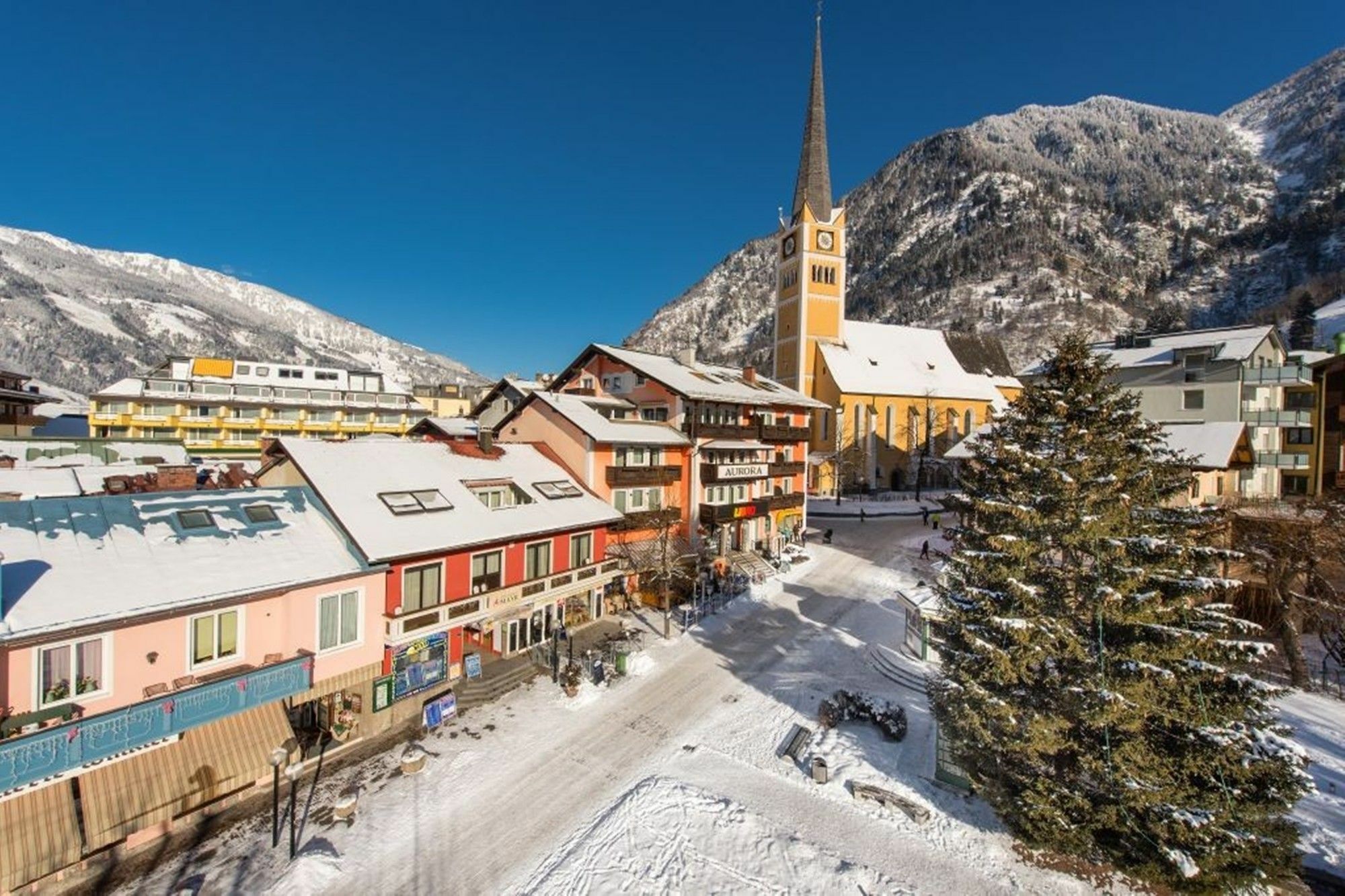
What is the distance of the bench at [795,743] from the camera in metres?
17.7

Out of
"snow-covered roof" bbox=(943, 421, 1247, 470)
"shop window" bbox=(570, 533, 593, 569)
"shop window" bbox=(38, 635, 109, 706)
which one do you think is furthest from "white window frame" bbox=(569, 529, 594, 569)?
"snow-covered roof" bbox=(943, 421, 1247, 470)

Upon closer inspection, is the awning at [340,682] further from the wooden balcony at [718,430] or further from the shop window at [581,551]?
the wooden balcony at [718,430]

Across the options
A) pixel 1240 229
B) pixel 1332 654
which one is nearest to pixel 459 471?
pixel 1332 654

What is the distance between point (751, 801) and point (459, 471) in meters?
17.3

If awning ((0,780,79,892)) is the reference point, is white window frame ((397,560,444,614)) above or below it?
above

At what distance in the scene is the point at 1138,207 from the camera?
17175 cm

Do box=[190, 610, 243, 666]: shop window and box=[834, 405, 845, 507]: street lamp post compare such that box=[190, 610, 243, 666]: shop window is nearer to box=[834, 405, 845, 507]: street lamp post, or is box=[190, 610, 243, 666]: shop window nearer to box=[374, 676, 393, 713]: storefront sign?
box=[374, 676, 393, 713]: storefront sign

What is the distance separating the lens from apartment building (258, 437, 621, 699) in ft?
62.6

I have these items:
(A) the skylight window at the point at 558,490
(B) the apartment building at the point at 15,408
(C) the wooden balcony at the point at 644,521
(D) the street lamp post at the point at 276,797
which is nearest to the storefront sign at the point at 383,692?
(D) the street lamp post at the point at 276,797

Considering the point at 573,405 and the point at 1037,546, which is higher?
the point at 573,405

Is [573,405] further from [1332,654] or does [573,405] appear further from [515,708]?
[1332,654]

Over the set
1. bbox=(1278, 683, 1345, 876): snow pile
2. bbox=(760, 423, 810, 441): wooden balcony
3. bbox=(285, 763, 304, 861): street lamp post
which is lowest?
bbox=(1278, 683, 1345, 876): snow pile

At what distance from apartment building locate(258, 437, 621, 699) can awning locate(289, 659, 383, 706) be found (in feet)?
1.36

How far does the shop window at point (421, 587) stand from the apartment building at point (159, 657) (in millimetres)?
838
